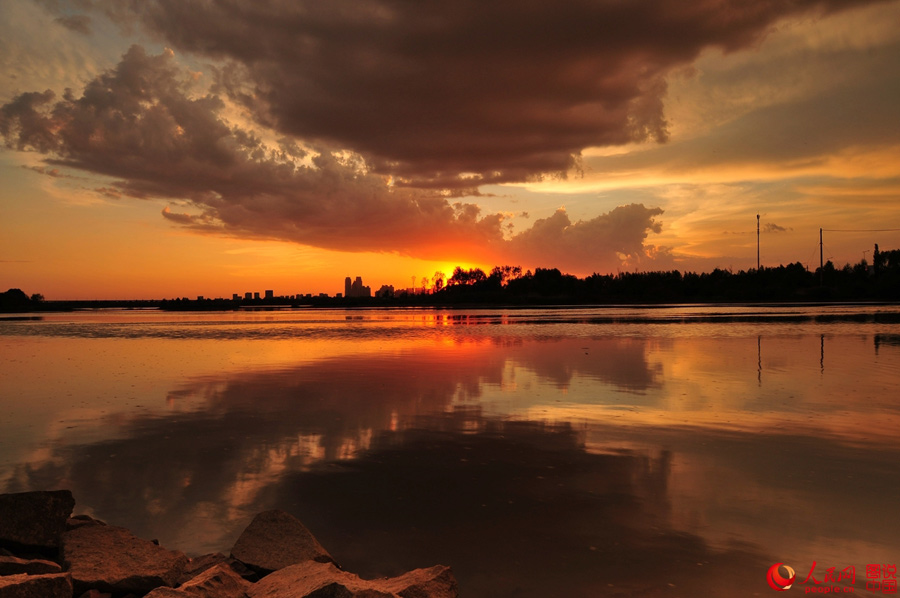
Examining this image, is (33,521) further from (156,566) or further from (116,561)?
(156,566)

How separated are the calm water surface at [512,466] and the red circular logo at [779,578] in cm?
9

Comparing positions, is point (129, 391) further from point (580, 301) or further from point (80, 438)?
point (580, 301)

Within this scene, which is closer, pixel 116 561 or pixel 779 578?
pixel 779 578

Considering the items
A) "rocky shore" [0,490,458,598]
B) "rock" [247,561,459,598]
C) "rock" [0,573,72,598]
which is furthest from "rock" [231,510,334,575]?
"rock" [0,573,72,598]

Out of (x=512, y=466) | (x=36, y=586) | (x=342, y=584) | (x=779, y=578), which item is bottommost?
(x=779, y=578)

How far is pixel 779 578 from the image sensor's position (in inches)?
225

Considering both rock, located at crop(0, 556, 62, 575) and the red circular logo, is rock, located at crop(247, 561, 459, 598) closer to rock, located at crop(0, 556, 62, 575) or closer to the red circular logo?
rock, located at crop(0, 556, 62, 575)

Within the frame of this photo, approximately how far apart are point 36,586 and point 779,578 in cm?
727

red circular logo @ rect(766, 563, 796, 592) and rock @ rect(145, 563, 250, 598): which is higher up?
rock @ rect(145, 563, 250, 598)

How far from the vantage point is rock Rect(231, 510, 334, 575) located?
6.10m

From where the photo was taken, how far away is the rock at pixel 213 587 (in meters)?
5.17

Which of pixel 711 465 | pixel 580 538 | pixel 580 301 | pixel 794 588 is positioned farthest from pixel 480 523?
pixel 580 301

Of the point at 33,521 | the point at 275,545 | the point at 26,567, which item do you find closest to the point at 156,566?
the point at 275,545

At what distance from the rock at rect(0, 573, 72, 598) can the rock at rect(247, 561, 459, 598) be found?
174 cm
